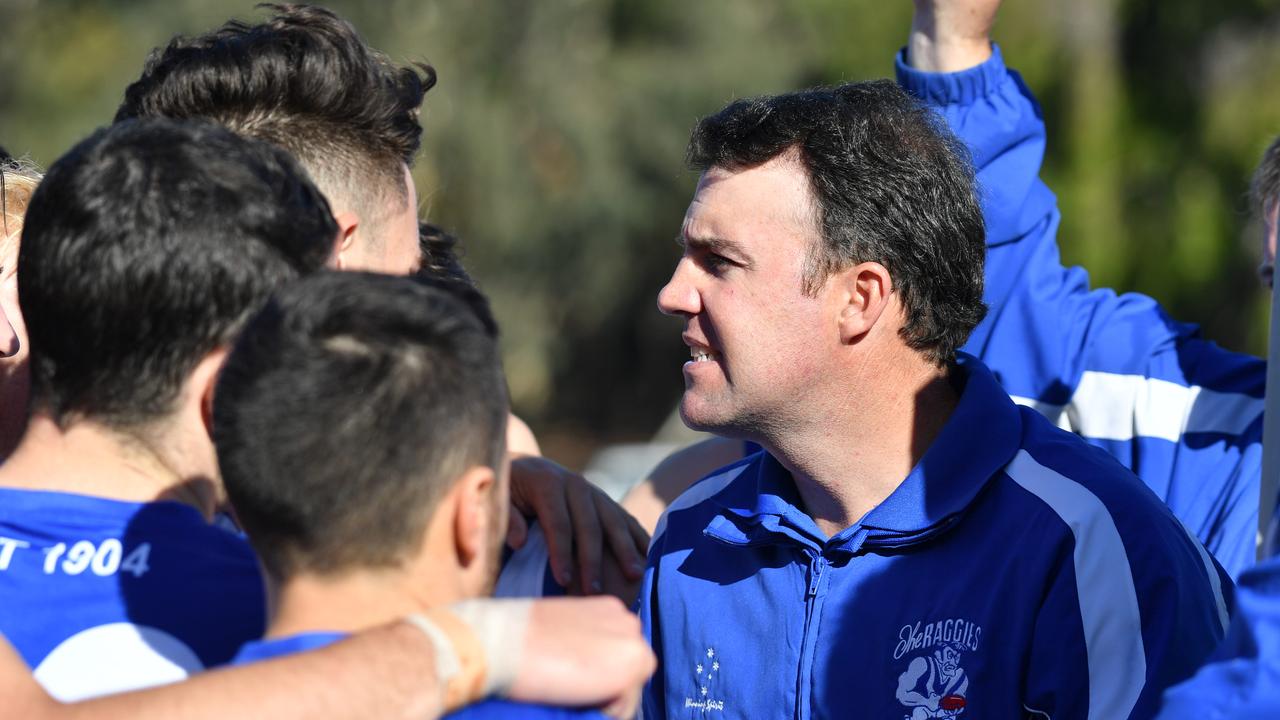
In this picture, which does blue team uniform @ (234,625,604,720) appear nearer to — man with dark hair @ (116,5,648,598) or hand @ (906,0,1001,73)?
man with dark hair @ (116,5,648,598)

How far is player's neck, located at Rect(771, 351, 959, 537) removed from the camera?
101 inches

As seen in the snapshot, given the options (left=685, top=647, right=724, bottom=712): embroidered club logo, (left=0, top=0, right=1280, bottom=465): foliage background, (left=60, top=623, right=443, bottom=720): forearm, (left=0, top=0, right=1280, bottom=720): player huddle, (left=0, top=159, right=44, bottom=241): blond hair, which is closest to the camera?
(left=60, top=623, right=443, bottom=720): forearm

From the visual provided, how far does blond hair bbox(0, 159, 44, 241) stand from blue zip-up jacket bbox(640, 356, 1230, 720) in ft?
5.06

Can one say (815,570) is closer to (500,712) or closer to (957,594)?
(957,594)

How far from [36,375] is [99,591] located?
312 mm

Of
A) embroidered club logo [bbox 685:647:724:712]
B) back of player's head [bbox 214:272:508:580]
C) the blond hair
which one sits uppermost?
the blond hair

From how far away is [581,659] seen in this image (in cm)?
150

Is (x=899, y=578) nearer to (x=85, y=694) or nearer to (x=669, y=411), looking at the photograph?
(x=85, y=694)

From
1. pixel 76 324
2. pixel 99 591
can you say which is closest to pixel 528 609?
pixel 99 591

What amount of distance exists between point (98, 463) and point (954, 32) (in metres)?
2.48

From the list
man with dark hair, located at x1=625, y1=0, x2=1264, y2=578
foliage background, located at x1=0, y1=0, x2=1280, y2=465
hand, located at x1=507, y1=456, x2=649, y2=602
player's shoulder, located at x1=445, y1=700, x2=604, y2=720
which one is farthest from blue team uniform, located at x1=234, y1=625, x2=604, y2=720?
foliage background, located at x1=0, y1=0, x2=1280, y2=465

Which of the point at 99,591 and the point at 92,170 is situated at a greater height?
the point at 92,170

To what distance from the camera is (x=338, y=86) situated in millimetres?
2459

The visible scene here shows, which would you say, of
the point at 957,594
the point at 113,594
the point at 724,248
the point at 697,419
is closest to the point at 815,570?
the point at 957,594
